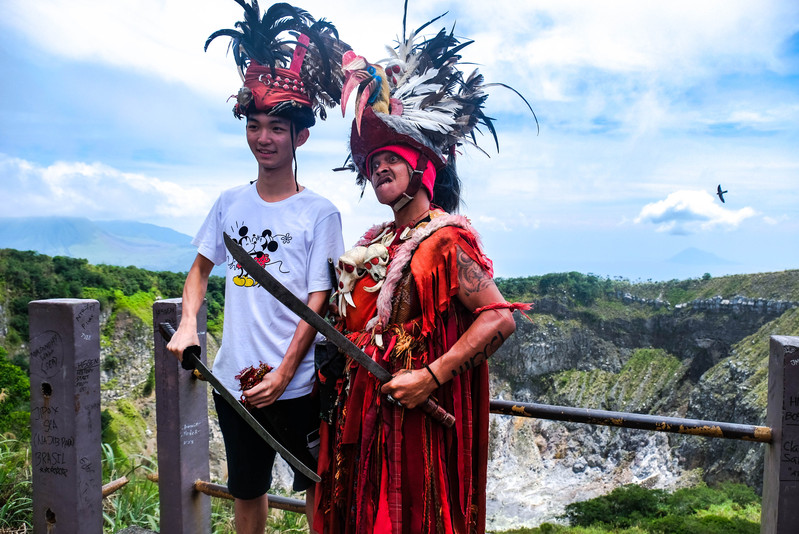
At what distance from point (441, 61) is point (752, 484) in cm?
3039

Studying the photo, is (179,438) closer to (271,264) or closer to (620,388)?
(271,264)

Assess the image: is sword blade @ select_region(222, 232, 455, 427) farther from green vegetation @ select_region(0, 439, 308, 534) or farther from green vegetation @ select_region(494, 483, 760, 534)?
green vegetation @ select_region(494, 483, 760, 534)

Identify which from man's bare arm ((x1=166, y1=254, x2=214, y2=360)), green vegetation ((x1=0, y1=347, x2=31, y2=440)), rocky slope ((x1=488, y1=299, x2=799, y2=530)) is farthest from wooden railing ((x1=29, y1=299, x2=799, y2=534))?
rocky slope ((x1=488, y1=299, x2=799, y2=530))

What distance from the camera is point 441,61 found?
83.4 inches

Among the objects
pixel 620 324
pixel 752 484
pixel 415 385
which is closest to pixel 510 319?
pixel 415 385

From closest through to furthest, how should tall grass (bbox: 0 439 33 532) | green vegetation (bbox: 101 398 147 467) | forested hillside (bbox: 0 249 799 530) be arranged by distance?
tall grass (bbox: 0 439 33 532) → green vegetation (bbox: 101 398 147 467) → forested hillside (bbox: 0 249 799 530)

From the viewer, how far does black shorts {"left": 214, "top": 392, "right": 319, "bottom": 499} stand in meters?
2.00

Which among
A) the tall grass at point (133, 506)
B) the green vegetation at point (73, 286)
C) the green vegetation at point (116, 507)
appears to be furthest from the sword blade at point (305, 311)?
the green vegetation at point (73, 286)

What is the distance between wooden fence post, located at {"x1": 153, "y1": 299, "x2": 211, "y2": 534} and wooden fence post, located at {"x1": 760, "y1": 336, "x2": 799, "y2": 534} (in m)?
2.52

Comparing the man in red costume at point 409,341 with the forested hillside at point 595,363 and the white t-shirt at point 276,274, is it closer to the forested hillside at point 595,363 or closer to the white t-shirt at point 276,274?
the white t-shirt at point 276,274

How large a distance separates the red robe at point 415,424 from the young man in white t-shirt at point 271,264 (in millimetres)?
219

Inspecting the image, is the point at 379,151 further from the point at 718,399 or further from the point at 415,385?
the point at 718,399

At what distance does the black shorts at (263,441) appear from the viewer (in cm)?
200

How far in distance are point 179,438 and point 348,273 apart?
152 cm
